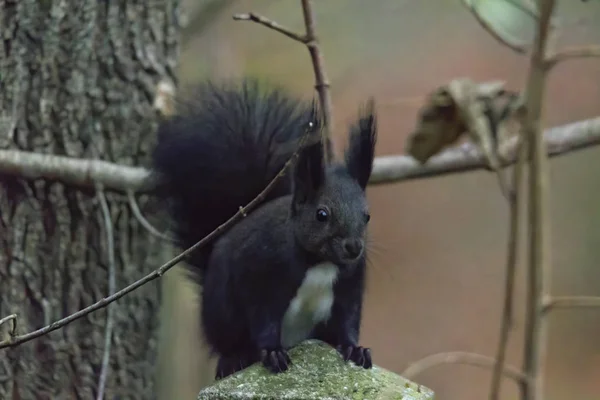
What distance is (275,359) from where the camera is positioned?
108 centimetres

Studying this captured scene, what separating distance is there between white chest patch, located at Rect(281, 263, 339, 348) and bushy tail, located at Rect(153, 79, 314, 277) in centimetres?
25

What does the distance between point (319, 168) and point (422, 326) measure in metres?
1.95

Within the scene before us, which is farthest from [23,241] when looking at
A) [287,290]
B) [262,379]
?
[262,379]

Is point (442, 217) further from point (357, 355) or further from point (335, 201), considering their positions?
point (357, 355)

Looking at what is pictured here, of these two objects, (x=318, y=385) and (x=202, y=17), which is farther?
(x=202, y=17)

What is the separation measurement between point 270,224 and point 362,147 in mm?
207

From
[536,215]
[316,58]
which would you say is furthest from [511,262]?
[316,58]

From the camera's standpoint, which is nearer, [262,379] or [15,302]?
[262,379]

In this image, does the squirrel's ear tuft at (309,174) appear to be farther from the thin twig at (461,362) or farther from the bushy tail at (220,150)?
the thin twig at (461,362)

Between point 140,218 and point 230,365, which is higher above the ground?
point 140,218

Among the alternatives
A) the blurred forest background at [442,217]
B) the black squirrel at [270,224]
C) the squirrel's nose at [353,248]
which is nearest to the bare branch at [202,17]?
the blurred forest background at [442,217]

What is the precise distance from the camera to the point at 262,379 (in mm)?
895

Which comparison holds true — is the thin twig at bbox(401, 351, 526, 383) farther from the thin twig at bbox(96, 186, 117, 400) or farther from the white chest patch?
the thin twig at bbox(96, 186, 117, 400)

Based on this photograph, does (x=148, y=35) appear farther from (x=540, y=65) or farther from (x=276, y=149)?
(x=540, y=65)
